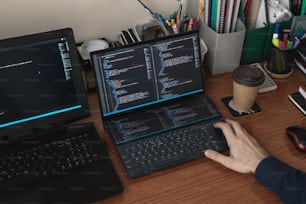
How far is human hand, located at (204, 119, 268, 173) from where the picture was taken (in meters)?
1.09

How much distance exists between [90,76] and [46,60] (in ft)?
0.75

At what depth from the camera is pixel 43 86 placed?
1106mm

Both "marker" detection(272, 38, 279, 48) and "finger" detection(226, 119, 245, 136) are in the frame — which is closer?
A: "finger" detection(226, 119, 245, 136)

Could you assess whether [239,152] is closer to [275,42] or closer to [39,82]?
[275,42]

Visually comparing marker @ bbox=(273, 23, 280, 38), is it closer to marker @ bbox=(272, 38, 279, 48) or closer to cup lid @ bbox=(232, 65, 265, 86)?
marker @ bbox=(272, 38, 279, 48)

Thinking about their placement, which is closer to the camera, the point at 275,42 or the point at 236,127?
the point at 236,127

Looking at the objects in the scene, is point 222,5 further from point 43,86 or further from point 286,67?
point 43,86

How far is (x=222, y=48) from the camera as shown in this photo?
53.7 inches

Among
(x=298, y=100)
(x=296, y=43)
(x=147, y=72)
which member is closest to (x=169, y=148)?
(x=147, y=72)

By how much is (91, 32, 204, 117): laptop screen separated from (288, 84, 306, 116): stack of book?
1.08 ft

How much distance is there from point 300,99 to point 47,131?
0.85 meters

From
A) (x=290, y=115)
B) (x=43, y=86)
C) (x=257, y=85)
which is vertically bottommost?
(x=290, y=115)

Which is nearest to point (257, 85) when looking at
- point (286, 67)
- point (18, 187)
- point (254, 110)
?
point (254, 110)

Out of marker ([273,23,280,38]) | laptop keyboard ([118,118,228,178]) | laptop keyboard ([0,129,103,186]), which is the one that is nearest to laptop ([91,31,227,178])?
laptop keyboard ([118,118,228,178])
